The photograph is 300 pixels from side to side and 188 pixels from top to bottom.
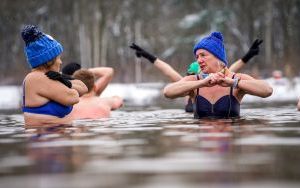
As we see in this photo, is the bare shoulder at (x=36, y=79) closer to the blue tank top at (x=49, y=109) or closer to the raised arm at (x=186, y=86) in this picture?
the blue tank top at (x=49, y=109)

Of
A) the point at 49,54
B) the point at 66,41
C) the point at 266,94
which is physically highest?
the point at 66,41

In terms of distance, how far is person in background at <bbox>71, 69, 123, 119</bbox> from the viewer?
7.56m

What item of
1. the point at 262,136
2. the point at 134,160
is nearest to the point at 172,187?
the point at 134,160

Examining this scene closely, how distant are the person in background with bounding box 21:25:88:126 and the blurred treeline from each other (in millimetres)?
27416

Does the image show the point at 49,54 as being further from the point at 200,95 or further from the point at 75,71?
the point at 75,71

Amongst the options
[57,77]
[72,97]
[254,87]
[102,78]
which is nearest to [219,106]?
[254,87]

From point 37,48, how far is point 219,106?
211 cm

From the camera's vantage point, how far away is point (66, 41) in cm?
4800

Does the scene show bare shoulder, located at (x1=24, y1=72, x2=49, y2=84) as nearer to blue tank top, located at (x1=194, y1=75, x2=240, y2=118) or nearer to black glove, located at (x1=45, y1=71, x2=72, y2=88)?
black glove, located at (x1=45, y1=71, x2=72, y2=88)

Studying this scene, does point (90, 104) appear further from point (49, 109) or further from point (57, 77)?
point (57, 77)

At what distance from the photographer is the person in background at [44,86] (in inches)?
241

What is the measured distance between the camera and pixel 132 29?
51.4 m

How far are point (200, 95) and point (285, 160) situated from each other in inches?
146

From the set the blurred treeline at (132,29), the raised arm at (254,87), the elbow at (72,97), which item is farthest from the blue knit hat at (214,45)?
the blurred treeline at (132,29)
